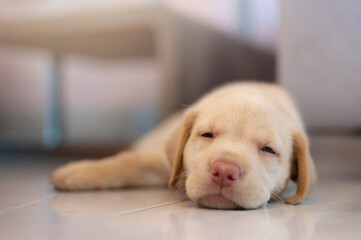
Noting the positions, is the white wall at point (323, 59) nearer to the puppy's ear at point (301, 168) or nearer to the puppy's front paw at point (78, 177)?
the puppy's ear at point (301, 168)

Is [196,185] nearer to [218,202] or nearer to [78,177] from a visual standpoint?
[218,202]

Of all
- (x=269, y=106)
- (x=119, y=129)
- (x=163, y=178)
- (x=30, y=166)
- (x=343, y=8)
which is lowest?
(x=119, y=129)

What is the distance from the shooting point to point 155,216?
1.79m

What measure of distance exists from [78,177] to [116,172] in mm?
197

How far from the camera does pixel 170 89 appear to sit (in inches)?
154

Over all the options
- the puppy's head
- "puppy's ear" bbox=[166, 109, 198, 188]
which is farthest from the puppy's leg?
the puppy's head

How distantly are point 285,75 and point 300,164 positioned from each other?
3.20 feet

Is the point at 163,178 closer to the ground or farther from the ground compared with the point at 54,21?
closer to the ground

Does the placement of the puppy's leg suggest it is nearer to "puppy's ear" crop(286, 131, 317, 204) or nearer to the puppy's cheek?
the puppy's cheek

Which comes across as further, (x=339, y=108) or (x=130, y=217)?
(x=339, y=108)

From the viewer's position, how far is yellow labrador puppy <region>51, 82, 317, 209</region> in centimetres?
188

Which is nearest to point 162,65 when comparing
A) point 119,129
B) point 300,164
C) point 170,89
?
point 170,89

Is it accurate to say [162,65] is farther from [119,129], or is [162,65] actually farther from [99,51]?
[119,129]

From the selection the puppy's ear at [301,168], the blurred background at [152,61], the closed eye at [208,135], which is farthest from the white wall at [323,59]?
the closed eye at [208,135]
